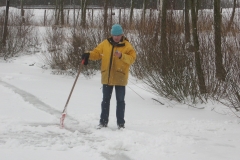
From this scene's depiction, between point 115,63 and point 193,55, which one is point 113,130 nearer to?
point 115,63

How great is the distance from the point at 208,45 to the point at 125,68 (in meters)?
2.78

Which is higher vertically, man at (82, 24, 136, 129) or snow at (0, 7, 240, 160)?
man at (82, 24, 136, 129)

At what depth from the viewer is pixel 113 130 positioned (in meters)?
5.82

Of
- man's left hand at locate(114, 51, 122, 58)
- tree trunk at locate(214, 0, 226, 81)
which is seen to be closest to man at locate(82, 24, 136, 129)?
man's left hand at locate(114, 51, 122, 58)

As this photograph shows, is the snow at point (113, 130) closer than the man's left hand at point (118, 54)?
Yes

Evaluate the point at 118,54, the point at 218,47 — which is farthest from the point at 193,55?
the point at 118,54

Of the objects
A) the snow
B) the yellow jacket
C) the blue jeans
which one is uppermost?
the yellow jacket

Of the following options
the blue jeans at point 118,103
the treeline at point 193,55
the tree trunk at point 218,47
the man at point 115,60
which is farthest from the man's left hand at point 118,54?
the tree trunk at point 218,47

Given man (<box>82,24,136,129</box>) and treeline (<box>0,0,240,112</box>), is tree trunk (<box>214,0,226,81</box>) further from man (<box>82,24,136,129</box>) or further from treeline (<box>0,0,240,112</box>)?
man (<box>82,24,136,129</box>)

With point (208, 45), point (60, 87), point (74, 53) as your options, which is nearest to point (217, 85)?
point (208, 45)

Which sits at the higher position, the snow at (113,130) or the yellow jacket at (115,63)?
the yellow jacket at (115,63)

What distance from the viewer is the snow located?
4.63m

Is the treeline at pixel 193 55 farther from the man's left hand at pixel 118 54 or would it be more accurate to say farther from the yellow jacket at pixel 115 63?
the man's left hand at pixel 118 54

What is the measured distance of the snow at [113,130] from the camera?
15.2 feet
